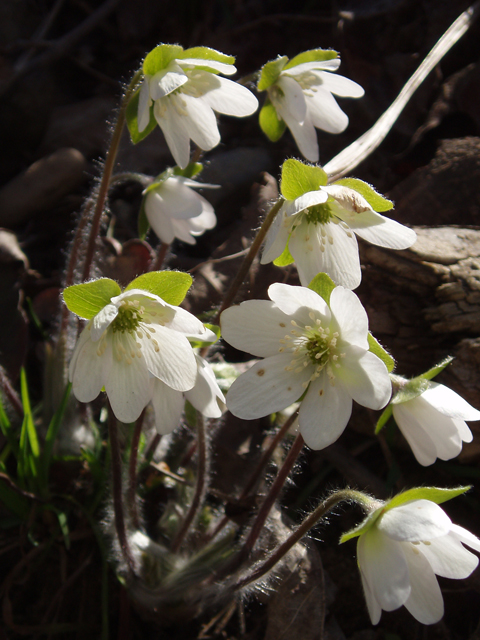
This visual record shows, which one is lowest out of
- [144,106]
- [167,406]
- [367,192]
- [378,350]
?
[167,406]

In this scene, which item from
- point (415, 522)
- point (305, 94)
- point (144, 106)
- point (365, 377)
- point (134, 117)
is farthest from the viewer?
point (305, 94)

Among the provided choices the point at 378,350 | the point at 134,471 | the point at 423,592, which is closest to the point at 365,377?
the point at 378,350

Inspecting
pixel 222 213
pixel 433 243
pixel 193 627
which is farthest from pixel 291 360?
pixel 222 213

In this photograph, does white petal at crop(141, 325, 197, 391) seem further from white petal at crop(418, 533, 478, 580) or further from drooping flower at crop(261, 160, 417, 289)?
white petal at crop(418, 533, 478, 580)

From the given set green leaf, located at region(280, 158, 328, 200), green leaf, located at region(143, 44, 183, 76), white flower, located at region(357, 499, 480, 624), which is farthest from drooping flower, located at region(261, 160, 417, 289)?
white flower, located at region(357, 499, 480, 624)

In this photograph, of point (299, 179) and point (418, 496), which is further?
point (299, 179)

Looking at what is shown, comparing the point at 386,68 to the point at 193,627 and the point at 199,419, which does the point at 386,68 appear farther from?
the point at 193,627

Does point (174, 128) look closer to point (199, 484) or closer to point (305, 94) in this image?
point (305, 94)
